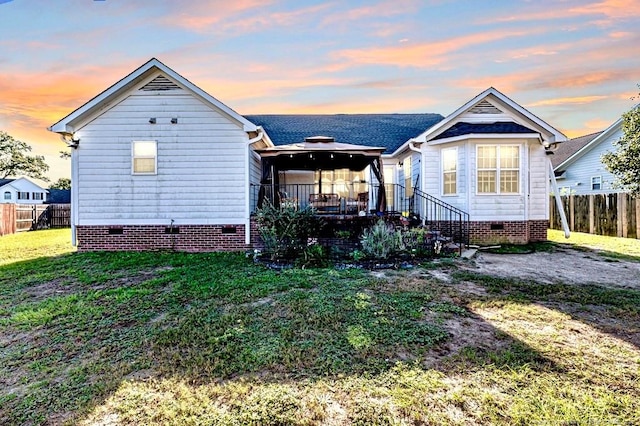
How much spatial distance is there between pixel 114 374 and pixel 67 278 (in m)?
5.15

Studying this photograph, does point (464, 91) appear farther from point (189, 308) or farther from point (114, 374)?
point (114, 374)

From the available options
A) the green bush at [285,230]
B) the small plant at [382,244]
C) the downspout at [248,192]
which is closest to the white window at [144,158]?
the downspout at [248,192]

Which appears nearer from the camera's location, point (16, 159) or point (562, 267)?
point (562, 267)

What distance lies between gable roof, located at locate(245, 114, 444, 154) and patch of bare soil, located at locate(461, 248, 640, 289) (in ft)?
27.1

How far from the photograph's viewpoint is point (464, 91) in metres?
17.2

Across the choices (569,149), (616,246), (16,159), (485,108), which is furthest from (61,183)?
(616,246)

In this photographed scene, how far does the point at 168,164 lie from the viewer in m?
10.5

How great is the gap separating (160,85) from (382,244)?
27.4 feet

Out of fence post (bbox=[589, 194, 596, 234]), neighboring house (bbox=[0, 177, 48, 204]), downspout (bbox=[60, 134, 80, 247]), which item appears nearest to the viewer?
downspout (bbox=[60, 134, 80, 247])

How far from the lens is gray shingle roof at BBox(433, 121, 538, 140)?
10938mm

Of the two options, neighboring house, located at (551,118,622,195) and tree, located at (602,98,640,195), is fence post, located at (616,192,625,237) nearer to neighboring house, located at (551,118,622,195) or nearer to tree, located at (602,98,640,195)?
tree, located at (602,98,640,195)

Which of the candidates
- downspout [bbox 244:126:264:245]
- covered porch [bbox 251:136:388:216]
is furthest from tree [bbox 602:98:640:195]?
downspout [bbox 244:126:264:245]

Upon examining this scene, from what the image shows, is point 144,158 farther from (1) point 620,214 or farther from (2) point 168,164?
(1) point 620,214

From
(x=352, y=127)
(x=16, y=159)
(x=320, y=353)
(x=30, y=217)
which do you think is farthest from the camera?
(x=16, y=159)
